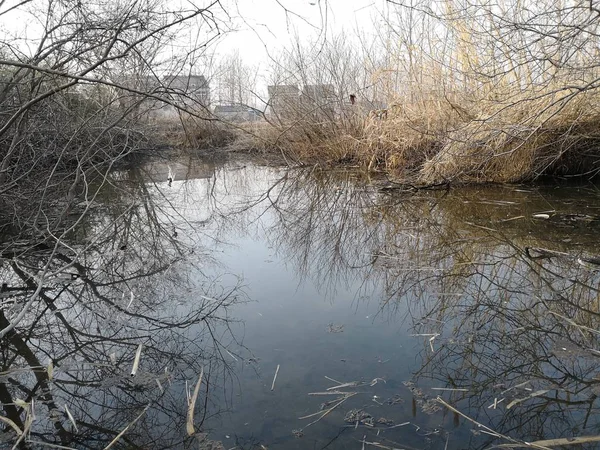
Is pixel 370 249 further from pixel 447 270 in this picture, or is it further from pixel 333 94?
pixel 333 94

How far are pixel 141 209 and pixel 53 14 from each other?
3068mm

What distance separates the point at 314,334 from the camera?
8.66 feet

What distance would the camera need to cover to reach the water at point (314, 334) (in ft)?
6.03

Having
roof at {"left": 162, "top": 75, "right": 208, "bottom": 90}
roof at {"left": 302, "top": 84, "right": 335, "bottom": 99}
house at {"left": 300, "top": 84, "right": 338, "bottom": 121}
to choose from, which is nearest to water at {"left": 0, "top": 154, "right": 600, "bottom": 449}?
roof at {"left": 162, "top": 75, "right": 208, "bottom": 90}

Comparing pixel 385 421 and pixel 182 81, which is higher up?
pixel 182 81

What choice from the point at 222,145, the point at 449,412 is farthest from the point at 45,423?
the point at 222,145

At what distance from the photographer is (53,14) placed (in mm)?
3514

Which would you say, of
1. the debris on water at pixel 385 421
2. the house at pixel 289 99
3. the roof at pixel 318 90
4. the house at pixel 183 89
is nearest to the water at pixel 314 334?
the debris on water at pixel 385 421

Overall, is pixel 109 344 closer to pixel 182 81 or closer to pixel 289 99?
pixel 182 81

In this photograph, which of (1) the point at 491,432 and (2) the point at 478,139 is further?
(2) the point at 478,139

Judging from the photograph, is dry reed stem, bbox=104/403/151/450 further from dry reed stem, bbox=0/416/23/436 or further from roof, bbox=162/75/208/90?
roof, bbox=162/75/208/90

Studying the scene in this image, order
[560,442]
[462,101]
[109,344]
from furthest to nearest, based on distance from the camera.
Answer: [462,101] < [109,344] < [560,442]

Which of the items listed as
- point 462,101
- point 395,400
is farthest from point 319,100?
point 395,400

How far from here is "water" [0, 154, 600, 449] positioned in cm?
184
